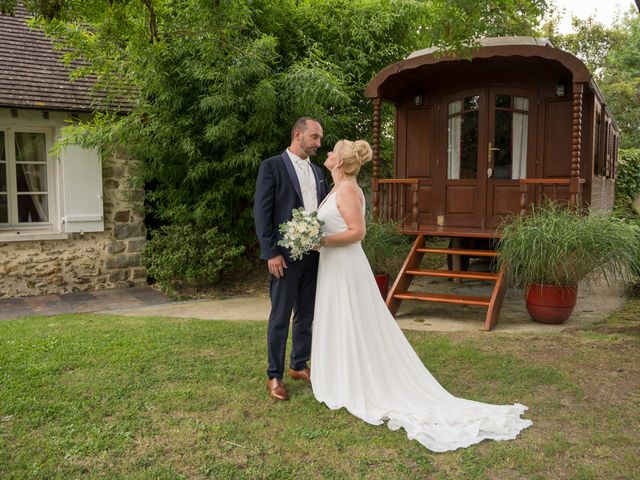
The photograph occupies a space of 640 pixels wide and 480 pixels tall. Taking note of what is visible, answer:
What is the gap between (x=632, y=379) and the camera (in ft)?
15.2

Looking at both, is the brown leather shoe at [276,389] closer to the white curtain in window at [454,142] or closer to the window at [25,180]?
the white curtain in window at [454,142]

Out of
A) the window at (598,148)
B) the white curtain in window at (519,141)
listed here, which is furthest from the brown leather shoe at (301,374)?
the window at (598,148)

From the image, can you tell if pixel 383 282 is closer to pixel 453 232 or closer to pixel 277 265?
pixel 453 232

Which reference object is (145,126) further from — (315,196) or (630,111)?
(630,111)

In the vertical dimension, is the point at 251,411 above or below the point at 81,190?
below

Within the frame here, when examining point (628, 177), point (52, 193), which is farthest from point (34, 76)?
point (628, 177)

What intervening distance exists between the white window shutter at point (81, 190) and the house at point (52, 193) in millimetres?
13

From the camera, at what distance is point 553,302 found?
6.48m

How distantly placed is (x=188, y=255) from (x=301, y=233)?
4640mm

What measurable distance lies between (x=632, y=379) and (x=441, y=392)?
1.68m

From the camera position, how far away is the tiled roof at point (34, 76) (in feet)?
25.7

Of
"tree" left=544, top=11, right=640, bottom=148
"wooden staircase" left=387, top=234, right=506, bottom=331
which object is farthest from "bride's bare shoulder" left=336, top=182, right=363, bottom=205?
"tree" left=544, top=11, right=640, bottom=148

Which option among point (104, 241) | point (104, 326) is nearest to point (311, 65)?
point (104, 241)

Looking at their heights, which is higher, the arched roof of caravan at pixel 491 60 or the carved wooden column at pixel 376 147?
the arched roof of caravan at pixel 491 60
